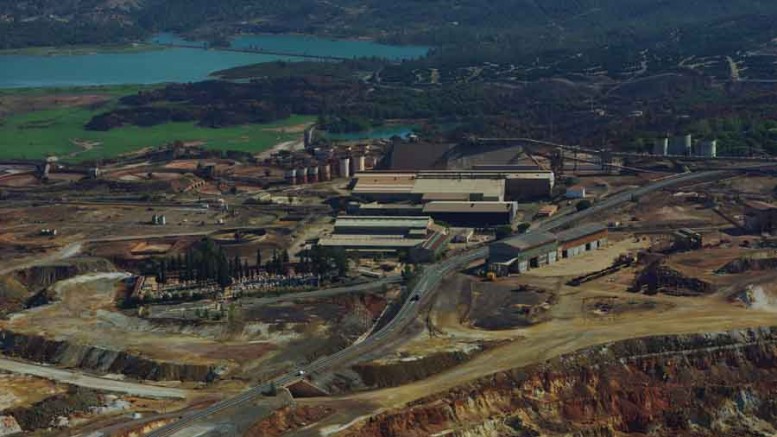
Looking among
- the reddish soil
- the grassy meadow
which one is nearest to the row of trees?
the reddish soil

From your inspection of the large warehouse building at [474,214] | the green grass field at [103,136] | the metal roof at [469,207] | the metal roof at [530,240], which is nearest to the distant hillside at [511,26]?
the green grass field at [103,136]

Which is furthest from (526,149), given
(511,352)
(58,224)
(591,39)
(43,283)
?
(591,39)

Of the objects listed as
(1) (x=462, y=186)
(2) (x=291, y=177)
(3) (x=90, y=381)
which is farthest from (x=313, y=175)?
(3) (x=90, y=381)

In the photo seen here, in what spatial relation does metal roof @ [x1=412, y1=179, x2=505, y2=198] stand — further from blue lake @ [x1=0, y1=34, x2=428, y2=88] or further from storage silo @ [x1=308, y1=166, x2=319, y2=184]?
blue lake @ [x1=0, y1=34, x2=428, y2=88]

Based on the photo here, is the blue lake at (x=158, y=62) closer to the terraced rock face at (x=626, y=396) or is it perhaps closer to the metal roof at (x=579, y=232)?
the metal roof at (x=579, y=232)

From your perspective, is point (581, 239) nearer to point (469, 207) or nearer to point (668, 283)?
point (469, 207)

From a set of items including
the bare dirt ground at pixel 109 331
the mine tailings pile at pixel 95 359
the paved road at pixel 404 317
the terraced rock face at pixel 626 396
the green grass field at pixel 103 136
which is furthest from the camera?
the green grass field at pixel 103 136
